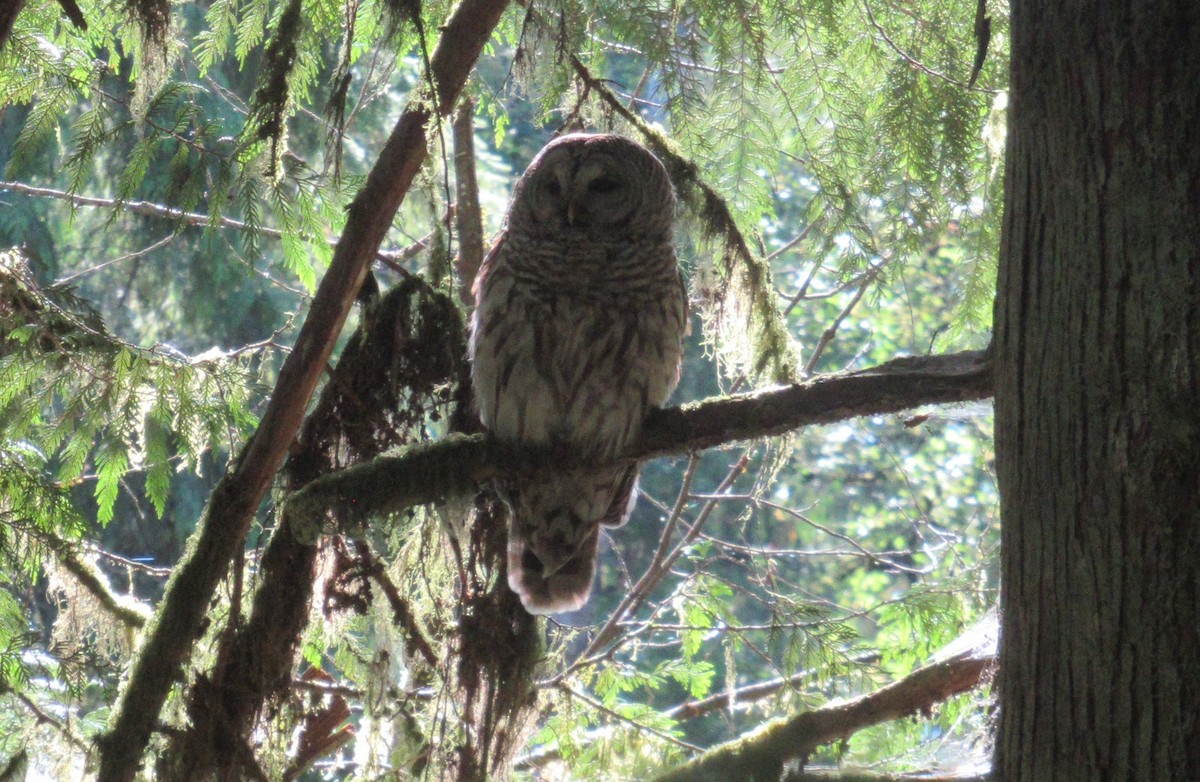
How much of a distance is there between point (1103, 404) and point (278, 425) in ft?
6.71

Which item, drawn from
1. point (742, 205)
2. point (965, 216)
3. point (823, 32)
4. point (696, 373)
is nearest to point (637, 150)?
point (742, 205)

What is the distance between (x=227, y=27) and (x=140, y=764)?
7.17ft

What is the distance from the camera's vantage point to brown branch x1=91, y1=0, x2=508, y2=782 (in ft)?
8.82

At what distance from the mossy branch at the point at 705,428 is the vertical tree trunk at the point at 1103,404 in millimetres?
486

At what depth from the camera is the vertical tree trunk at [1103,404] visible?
156 centimetres

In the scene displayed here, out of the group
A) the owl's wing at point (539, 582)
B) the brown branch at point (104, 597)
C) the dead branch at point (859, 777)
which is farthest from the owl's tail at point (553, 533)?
the brown branch at point (104, 597)

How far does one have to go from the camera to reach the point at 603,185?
3416mm

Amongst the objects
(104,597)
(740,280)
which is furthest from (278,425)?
(740,280)

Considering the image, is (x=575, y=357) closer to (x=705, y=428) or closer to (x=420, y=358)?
(x=420, y=358)

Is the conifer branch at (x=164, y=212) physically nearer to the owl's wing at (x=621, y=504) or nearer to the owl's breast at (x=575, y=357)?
the owl's breast at (x=575, y=357)

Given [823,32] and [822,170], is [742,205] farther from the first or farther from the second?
[823,32]

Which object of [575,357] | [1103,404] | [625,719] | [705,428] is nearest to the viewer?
[1103,404]

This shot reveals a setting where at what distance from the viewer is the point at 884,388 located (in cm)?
233

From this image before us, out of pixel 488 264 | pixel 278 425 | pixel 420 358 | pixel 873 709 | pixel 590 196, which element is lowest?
pixel 873 709
